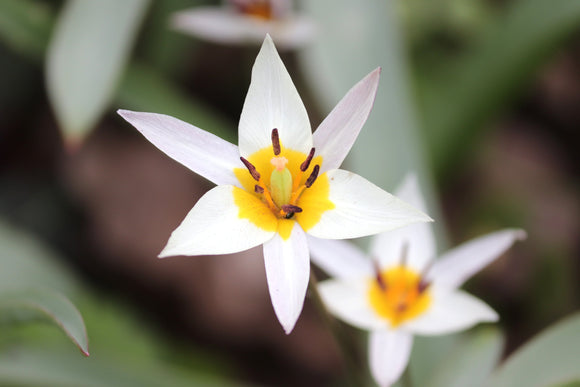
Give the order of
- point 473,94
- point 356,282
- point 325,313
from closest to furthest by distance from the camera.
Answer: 1. point 325,313
2. point 356,282
3. point 473,94

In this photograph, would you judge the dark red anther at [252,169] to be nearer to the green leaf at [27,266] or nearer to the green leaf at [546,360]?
the green leaf at [546,360]

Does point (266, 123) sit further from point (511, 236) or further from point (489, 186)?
point (489, 186)

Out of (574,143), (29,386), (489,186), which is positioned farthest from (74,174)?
(574,143)

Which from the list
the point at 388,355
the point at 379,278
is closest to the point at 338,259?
the point at 379,278

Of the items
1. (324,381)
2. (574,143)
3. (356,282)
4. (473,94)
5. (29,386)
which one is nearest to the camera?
(356,282)

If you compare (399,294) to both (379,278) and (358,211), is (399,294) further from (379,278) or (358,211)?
(358,211)

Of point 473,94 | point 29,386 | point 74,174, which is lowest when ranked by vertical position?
point 29,386
